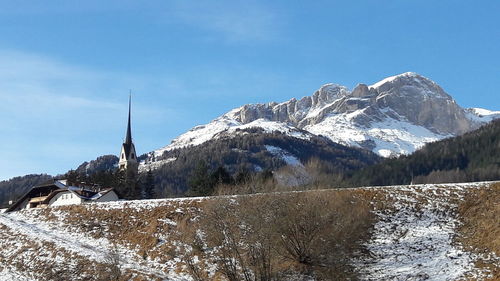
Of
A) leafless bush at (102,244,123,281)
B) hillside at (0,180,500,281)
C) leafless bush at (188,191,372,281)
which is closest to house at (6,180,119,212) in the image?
hillside at (0,180,500,281)

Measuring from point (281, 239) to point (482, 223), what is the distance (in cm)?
1778

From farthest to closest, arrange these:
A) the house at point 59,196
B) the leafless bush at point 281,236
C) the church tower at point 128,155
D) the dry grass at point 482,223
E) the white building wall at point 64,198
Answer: the church tower at point 128,155
the white building wall at point 64,198
the house at point 59,196
the dry grass at point 482,223
the leafless bush at point 281,236

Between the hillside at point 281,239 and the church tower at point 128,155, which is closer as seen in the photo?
the hillside at point 281,239

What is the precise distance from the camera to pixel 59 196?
96.7 meters

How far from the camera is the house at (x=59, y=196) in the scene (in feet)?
303

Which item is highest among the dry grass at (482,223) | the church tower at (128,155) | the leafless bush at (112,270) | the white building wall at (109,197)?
the church tower at (128,155)

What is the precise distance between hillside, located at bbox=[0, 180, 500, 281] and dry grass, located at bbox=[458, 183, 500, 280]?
0.08 metres

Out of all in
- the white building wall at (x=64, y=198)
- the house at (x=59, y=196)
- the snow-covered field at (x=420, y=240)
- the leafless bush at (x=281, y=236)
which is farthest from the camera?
the white building wall at (x=64, y=198)

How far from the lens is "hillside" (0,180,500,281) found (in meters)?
38.8

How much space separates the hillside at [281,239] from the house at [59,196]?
32.6 metres

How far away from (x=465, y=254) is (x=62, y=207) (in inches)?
1783

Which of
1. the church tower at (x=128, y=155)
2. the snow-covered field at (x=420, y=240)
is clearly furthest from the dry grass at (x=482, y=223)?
the church tower at (x=128, y=155)

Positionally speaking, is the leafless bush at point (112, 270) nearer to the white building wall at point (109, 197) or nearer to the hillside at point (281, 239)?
the hillside at point (281, 239)

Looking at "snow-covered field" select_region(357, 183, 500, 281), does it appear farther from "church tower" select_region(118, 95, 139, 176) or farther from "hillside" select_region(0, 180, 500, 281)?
"church tower" select_region(118, 95, 139, 176)
